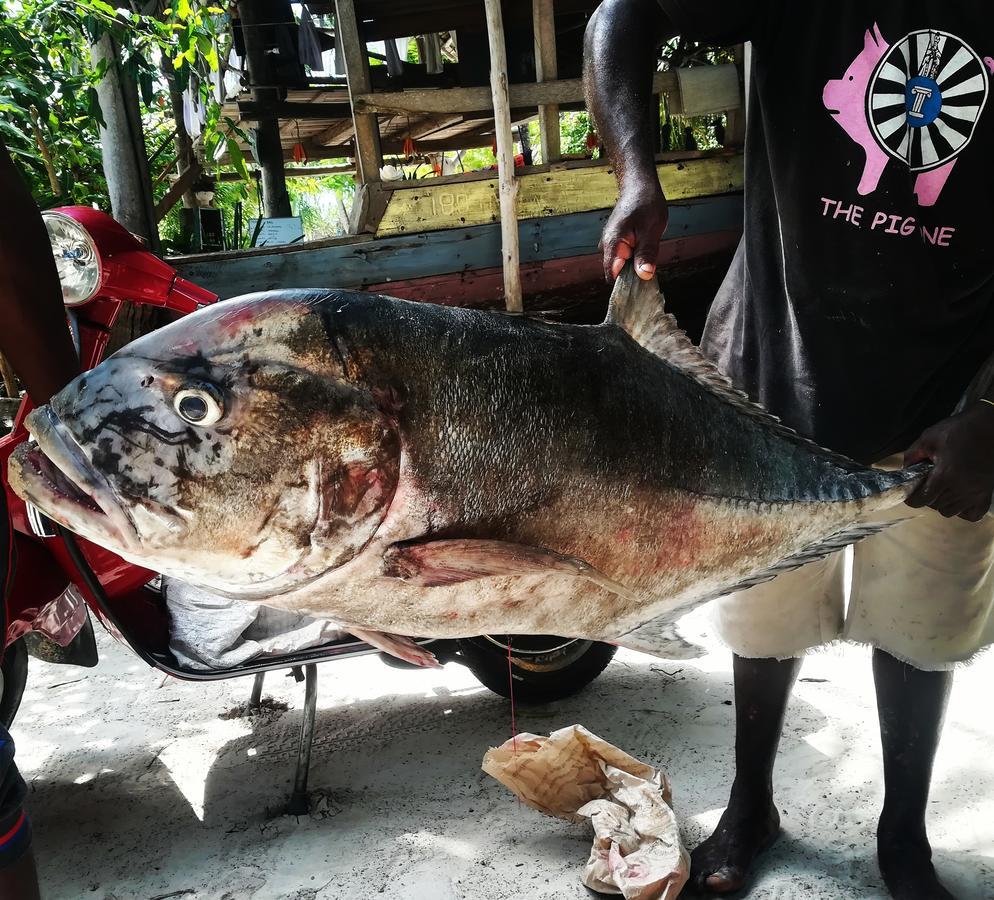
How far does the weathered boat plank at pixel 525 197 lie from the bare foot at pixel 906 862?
4775 mm

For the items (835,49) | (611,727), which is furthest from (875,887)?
(835,49)

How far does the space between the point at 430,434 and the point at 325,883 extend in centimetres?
184

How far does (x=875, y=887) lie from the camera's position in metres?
2.25

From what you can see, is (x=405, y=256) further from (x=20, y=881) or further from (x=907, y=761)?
(x=20, y=881)

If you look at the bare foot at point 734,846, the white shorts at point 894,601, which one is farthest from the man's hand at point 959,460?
the bare foot at point 734,846

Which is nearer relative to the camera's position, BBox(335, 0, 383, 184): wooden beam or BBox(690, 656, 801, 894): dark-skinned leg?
BBox(690, 656, 801, 894): dark-skinned leg

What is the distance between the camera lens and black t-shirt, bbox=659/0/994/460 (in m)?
1.79

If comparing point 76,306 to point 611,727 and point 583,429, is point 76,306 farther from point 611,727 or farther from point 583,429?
point 611,727

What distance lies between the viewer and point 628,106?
6.30ft

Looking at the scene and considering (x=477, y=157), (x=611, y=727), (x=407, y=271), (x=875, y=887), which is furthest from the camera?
(x=477, y=157)

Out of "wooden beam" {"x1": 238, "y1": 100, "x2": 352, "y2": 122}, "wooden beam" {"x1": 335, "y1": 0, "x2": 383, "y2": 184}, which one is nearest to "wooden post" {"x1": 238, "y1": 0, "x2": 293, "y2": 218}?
"wooden beam" {"x1": 238, "y1": 100, "x2": 352, "y2": 122}

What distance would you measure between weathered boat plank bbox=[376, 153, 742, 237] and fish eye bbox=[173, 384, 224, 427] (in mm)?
5159

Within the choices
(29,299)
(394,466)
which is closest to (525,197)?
(29,299)

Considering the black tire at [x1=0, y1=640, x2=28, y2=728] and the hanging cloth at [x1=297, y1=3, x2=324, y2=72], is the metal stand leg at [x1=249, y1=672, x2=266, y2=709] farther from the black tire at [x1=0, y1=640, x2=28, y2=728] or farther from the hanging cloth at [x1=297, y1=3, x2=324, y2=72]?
the hanging cloth at [x1=297, y1=3, x2=324, y2=72]
